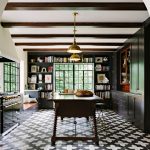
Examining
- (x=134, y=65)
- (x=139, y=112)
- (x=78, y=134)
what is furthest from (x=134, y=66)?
(x=78, y=134)

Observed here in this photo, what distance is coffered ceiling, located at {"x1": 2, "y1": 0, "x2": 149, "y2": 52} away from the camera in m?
4.73

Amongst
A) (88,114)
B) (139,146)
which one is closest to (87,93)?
(88,114)

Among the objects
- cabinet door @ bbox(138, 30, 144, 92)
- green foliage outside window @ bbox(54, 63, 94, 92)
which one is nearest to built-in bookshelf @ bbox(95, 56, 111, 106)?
green foliage outside window @ bbox(54, 63, 94, 92)

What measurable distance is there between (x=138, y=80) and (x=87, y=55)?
5008 millimetres

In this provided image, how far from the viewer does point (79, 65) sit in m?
11.7

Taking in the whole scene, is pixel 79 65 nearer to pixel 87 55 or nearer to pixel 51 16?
pixel 87 55

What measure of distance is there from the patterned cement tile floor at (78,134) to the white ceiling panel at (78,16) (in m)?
2.79

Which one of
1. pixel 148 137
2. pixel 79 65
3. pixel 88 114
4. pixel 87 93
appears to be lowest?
pixel 148 137

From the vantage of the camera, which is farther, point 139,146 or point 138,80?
point 138,80

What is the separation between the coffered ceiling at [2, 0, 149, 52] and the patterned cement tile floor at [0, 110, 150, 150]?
2.68 m

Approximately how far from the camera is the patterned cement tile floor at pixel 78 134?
478 cm

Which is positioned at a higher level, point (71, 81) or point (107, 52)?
point (107, 52)

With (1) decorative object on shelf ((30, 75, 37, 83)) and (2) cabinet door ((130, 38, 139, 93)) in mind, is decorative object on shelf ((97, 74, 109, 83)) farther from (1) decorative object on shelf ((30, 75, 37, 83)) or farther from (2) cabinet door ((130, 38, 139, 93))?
(2) cabinet door ((130, 38, 139, 93))

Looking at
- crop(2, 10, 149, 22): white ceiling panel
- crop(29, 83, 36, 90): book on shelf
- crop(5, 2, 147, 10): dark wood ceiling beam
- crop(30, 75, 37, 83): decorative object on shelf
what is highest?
crop(2, 10, 149, 22): white ceiling panel
